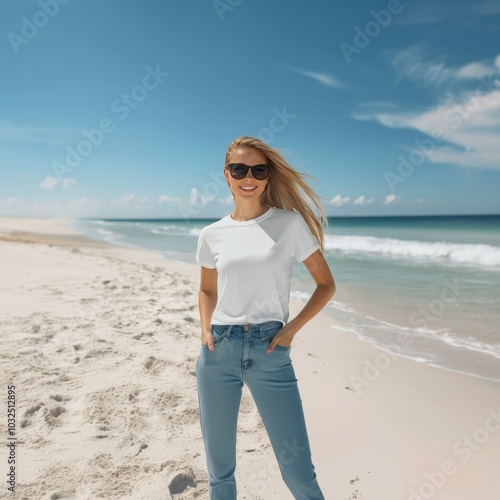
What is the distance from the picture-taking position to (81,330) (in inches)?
226

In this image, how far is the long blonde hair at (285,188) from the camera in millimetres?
2275

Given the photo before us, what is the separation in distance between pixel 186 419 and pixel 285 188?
2315 millimetres

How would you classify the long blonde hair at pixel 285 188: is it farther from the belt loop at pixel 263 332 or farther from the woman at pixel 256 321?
the belt loop at pixel 263 332

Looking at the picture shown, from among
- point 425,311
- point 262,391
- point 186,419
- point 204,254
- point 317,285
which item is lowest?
point 186,419

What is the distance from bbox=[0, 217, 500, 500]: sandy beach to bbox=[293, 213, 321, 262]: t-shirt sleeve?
5.68 feet

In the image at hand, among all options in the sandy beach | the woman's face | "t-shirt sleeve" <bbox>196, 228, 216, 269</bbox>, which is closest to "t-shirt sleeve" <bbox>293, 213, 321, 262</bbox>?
the woman's face

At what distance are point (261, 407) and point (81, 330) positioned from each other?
4.35 meters

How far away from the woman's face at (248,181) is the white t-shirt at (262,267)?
157 millimetres

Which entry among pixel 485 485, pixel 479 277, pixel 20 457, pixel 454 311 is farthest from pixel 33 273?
pixel 479 277

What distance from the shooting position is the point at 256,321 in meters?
2.06

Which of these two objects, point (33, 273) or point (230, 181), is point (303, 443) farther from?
point (33, 273)
